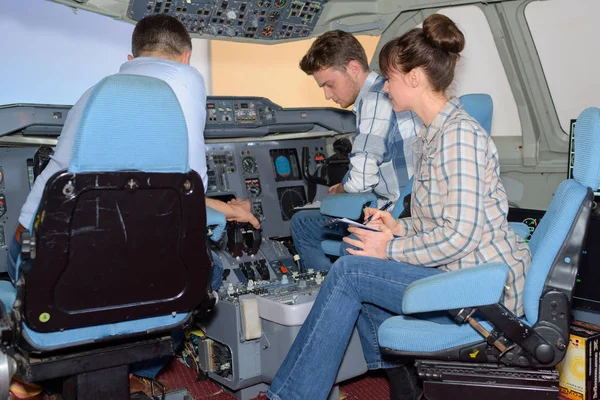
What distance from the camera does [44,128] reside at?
265cm

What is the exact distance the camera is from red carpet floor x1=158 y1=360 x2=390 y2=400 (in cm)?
236

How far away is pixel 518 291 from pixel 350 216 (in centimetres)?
92

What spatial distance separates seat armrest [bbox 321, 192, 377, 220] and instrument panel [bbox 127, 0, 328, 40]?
3.94ft

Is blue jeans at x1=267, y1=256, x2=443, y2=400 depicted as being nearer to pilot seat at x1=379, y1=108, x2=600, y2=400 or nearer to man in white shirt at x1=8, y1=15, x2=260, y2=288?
pilot seat at x1=379, y1=108, x2=600, y2=400

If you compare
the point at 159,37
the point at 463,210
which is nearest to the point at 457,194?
the point at 463,210

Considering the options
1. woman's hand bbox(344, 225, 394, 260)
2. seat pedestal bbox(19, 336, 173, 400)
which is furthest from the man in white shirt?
woman's hand bbox(344, 225, 394, 260)

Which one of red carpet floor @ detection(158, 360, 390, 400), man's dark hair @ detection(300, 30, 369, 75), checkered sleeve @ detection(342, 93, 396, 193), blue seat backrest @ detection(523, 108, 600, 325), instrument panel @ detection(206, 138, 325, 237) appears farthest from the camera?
instrument panel @ detection(206, 138, 325, 237)

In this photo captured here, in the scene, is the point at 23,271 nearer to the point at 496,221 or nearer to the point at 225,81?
the point at 496,221

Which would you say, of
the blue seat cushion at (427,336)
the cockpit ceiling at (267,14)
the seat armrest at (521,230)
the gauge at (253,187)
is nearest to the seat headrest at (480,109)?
the seat armrest at (521,230)

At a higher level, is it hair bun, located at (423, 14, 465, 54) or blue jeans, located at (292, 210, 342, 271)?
hair bun, located at (423, 14, 465, 54)

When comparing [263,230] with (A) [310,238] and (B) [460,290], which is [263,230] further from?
(B) [460,290]

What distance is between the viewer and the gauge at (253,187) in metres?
3.52

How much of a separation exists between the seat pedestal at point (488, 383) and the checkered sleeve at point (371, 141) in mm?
1127

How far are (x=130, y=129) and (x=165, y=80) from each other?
1.51 ft
